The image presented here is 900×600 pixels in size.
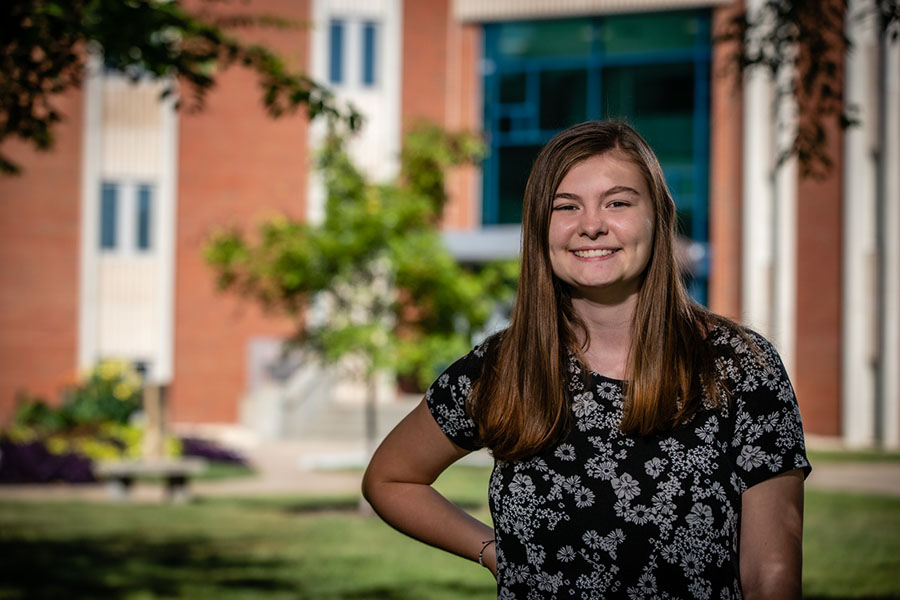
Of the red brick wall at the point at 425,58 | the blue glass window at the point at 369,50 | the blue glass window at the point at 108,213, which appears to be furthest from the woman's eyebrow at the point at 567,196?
the blue glass window at the point at 108,213

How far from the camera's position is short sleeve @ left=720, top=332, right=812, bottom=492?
2471 millimetres

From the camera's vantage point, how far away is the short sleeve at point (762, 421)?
2.47 m

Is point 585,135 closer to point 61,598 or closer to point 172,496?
point 61,598

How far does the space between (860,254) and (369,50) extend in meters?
13.1

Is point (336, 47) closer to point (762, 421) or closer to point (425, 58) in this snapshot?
point (425, 58)

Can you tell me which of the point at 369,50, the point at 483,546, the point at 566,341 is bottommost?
the point at 483,546

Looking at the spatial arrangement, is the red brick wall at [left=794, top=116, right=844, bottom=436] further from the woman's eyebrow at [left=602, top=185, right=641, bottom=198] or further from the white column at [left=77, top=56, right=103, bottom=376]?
the woman's eyebrow at [left=602, top=185, right=641, bottom=198]

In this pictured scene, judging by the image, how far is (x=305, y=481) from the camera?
18406 mm

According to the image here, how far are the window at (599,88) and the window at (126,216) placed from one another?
848cm

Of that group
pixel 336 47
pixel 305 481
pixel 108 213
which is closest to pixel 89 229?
pixel 108 213

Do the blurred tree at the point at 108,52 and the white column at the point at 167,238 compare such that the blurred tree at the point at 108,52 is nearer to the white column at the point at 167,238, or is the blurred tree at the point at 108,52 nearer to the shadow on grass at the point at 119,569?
the shadow on grass at the point at 119,569

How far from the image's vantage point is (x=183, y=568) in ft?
32.6

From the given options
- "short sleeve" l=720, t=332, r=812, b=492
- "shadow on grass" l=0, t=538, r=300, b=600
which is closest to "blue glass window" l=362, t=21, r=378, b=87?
"shadow on grass" l=0, t=538, r=300, b=600

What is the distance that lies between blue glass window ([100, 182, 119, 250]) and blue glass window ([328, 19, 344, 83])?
20.4ft
